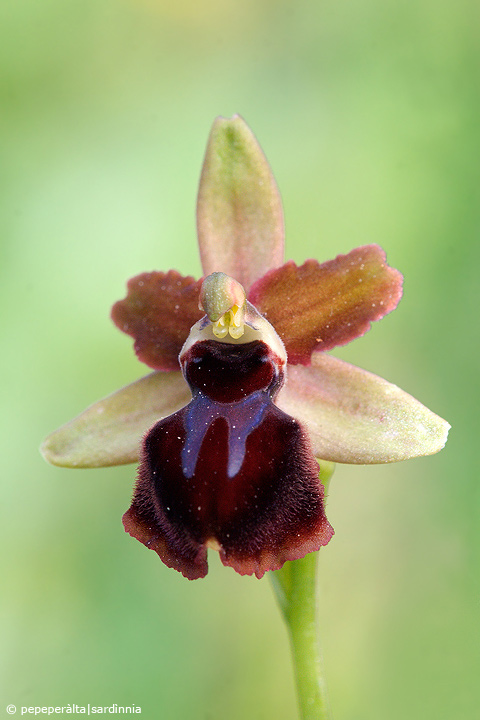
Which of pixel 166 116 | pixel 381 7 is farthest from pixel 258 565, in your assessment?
pixel 381 7

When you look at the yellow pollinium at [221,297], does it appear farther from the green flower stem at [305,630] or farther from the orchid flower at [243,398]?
the green flower stem at [305,630]

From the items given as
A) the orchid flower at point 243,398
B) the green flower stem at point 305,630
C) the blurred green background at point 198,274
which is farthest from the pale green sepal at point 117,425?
the blurred green background at point 198,274

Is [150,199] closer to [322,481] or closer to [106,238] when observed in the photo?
[106,238]

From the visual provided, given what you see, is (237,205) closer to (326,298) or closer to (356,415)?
(326,298)

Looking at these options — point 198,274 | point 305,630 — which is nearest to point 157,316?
point 305,630

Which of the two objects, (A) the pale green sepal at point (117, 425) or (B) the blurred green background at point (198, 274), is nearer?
(A) the pale green sepal at point (117, 425)

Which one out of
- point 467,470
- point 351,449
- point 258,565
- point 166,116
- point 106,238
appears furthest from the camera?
point 166,116

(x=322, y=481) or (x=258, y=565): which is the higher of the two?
(x=322, y=481)

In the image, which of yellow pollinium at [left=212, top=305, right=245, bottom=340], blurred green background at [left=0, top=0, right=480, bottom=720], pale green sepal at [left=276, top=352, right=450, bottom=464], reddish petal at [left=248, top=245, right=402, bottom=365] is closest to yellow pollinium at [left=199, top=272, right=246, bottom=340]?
yellow pollinium at [left=212, top=305, right=245, bottom=340]
